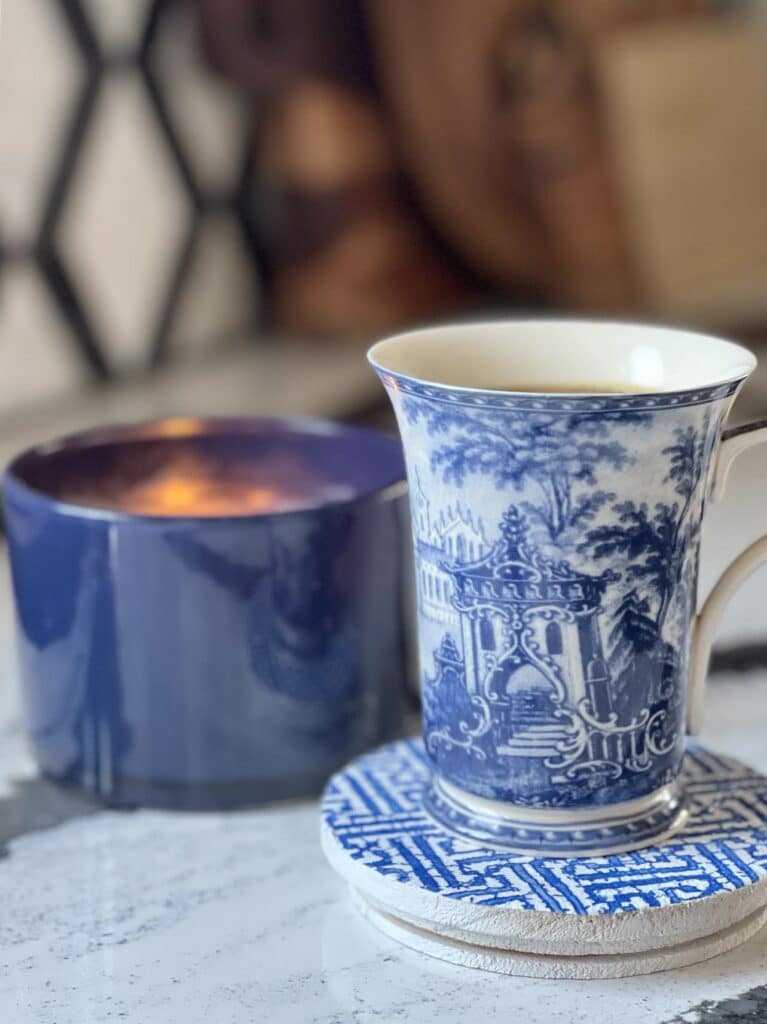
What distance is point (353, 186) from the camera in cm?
114

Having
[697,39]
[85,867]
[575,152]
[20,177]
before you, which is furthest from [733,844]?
[697,39]

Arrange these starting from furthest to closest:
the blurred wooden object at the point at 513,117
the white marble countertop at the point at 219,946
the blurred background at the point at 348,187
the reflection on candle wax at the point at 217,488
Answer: the blurred wooden object at the point at 513,117
the blurred background at the point at 348,187
the reflection on candle wax at the point at 217,488
the white marble countertop at the point at 219,946

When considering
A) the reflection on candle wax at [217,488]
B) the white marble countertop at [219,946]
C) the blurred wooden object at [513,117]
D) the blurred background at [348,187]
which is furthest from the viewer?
the blurred wooden object at [513,117]

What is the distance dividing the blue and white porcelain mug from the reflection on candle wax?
16 centimetres

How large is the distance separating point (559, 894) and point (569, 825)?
0.03 m

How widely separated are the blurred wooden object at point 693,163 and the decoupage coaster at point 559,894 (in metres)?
0.80

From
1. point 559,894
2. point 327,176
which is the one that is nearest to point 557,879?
point 559,894

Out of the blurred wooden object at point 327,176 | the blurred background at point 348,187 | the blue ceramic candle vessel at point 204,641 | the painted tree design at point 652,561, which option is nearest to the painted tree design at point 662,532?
the painted tree design at point 652,561

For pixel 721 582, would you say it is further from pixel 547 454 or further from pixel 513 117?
pixel 513 117

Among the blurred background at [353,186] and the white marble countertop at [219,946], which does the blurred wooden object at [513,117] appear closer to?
the blurred background at [353,186]

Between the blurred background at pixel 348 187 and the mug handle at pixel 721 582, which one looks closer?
the mug handle at pixel 721 582

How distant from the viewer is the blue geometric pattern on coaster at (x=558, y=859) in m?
0.38

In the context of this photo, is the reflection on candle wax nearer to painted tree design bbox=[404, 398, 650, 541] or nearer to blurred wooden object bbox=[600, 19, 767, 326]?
painted tree design bbox=[404, 398, 650, 541]

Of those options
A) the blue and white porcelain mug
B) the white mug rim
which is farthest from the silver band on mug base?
the white mug rim
